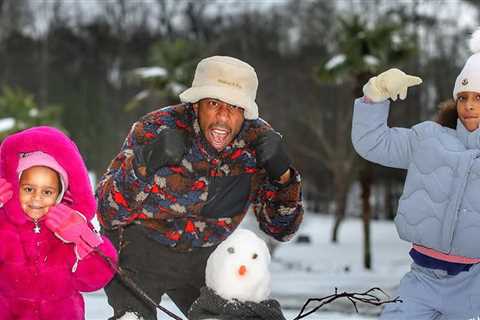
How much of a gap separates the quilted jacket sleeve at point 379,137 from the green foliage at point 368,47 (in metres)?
20.8

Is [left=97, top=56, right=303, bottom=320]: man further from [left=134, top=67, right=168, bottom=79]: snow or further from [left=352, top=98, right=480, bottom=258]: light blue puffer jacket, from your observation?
[left=134, top=67, right=168, bottom=79]: snow

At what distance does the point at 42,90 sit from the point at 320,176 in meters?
12.9

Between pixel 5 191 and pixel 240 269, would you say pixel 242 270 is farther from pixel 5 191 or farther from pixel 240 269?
pixel 5 191

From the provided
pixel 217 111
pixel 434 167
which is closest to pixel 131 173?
pixel 217 111

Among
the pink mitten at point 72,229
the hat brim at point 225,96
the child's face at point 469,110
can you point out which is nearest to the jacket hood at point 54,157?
the pink mitten at point 72,229

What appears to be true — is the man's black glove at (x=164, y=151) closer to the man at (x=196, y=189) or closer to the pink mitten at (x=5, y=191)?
the man at (x=196, y=189)

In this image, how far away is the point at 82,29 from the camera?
40031 mm

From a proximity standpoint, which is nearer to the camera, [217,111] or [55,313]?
[55,313]

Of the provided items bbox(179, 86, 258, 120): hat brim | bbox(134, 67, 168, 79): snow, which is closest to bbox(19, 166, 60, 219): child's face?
bbox(179, 86, 258, 120): hat brim

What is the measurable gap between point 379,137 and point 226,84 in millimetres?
679

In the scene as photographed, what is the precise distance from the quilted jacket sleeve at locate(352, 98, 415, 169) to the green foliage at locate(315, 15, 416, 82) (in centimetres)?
2083

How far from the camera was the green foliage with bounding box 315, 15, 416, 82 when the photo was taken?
24344mm

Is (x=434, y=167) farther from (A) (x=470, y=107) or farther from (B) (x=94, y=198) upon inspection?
(B) (x=94, y=198)

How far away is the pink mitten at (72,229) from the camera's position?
10.3 feet
